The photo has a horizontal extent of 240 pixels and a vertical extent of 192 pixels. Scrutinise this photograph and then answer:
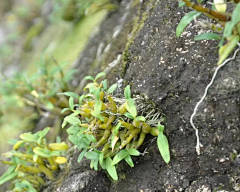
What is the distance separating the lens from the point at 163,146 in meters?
1.43

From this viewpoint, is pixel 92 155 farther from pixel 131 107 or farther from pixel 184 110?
pixel 184 110

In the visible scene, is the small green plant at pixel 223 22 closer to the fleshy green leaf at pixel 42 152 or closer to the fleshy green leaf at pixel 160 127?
the fleshy green leaf at pixel 160 127

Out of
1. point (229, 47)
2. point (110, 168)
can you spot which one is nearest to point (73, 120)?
point (110, 168)

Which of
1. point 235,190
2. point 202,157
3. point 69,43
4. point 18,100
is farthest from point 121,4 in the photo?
point 235,190

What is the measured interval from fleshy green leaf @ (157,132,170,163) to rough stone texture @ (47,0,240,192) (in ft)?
0.21

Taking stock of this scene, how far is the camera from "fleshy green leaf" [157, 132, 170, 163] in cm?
140

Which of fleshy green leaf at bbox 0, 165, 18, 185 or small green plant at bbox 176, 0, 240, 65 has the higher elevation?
small green plant at bbox 176, 0, 240, 65

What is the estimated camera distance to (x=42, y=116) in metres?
2.90

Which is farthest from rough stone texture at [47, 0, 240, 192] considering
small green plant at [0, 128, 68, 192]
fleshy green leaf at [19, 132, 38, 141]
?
fleshy green leaf at [19, 132, 38, 141]

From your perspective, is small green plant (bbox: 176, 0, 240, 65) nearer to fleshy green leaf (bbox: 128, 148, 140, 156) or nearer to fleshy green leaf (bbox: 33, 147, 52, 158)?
fleshy green leaf (bbox: 128, 148, 140, 156)

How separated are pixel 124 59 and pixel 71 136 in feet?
2.10

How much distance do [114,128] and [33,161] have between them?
742 millimetres

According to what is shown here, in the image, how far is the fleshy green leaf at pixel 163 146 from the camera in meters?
1.40

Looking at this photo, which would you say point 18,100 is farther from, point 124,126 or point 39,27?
point 39,27
